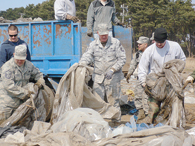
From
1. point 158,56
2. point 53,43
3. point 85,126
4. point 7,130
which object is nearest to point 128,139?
point 85,126

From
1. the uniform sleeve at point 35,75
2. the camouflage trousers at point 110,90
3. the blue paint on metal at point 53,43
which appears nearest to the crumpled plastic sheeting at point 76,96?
the camouflage trousers at point 110,90

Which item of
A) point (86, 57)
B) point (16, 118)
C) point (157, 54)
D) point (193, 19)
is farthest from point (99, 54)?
point (193, 19)

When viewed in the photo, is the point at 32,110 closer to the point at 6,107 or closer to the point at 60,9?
the point at 6,107

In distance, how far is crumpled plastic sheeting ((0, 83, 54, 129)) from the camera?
3.74 metres

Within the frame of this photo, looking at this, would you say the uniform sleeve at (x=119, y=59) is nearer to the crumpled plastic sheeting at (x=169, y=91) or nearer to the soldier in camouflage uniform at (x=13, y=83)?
the crumpled plastic sheeting at (x=169, y=91)

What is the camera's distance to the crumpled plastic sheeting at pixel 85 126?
289cm

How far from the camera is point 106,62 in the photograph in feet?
14.5

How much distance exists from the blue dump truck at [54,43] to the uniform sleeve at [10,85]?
1680 millimetres

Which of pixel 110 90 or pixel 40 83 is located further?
pixel 110 90

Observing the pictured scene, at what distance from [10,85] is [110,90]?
1.67 m

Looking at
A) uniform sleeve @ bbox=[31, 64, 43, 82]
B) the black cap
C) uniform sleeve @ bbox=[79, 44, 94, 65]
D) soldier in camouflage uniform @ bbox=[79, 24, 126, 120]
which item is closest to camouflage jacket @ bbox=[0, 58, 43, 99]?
uniform sleeve @ bbox=[31, 64, 43, 82]

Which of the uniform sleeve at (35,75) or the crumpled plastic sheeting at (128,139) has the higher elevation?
the uniform sleeve at (35,75)

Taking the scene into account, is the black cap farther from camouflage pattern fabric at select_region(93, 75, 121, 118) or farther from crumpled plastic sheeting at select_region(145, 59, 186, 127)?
camouflage pattern fabric at select_region(93, 75, 121, 118)

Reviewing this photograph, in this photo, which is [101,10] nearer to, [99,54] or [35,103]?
[99,54]
